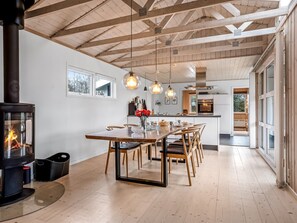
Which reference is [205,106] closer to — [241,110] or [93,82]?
[241,110]

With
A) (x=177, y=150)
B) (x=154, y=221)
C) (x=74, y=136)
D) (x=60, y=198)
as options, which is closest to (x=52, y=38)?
(x=74, y=136)

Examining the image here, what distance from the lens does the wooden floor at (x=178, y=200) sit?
2117 millimetres

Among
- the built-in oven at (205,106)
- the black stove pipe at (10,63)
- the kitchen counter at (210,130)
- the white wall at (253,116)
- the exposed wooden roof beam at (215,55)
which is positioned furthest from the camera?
the built-in oven at (205,106)

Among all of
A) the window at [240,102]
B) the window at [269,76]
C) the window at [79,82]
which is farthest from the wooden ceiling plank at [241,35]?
the window at [240,102]

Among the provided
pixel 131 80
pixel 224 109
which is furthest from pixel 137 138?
pixel 224 109

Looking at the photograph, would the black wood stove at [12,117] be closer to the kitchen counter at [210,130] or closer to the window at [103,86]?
the window at [103,86]

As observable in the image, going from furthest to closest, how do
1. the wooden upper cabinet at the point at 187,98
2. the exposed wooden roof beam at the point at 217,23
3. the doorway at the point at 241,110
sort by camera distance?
the doorway at the point at 241,110
the wooden upper cabinet at the point at 187,98
the exposed wooden roof beam at the point at 217,23

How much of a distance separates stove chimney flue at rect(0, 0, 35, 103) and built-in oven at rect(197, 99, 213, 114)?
276 inches

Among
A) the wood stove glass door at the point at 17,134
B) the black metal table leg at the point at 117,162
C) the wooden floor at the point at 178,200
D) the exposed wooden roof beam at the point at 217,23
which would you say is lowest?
the wooden floor at the point at 178,200

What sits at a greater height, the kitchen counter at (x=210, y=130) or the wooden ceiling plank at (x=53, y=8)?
the wooden ceiling plank at (x=53, y=8)

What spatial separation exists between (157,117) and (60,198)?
13.0 ft

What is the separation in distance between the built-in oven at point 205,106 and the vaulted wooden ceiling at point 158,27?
210 cm

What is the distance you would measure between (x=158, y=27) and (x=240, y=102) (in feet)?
25.0

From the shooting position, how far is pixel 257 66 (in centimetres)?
540
